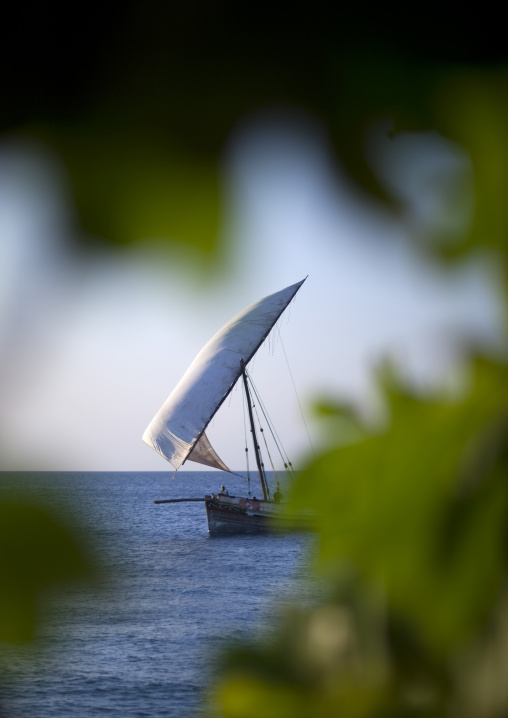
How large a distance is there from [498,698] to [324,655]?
0.16 feet

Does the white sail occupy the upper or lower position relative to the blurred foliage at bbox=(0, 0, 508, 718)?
upper

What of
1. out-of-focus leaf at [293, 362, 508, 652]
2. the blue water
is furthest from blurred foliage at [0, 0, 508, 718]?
the blue water

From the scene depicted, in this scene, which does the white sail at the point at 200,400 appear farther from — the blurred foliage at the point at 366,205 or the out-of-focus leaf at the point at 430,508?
the out-of-focus leaf at the point at 430,508

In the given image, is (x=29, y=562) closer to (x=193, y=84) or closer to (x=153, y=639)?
(x=193, y=84)

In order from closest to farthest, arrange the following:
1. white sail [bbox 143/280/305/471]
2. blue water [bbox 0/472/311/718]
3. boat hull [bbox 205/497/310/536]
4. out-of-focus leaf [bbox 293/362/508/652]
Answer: out-of-focus leaf [bbox 293/362/508/652] → blue water [bbox 0/472/311/718] → white sail [bbox 143/280/305/471] → boat hull [bbox 205/497/310/536]

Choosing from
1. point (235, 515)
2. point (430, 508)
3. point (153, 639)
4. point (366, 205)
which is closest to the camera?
point (430, 508)

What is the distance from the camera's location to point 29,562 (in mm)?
242

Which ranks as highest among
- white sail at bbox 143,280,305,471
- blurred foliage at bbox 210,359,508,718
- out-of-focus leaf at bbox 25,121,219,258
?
white sail at bbox 143,280,305,471

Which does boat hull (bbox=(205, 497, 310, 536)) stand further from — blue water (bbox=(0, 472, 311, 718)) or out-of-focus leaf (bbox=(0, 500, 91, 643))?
out-of-focus leaf (bbox=(0, 500, 91, 643))

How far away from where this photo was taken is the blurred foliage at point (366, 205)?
19cm

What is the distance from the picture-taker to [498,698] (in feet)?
0.63

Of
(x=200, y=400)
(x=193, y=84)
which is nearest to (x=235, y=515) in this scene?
(x=200, y=400)

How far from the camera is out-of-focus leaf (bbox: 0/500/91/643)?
0.24m

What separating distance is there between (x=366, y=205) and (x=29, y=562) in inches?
7.4
